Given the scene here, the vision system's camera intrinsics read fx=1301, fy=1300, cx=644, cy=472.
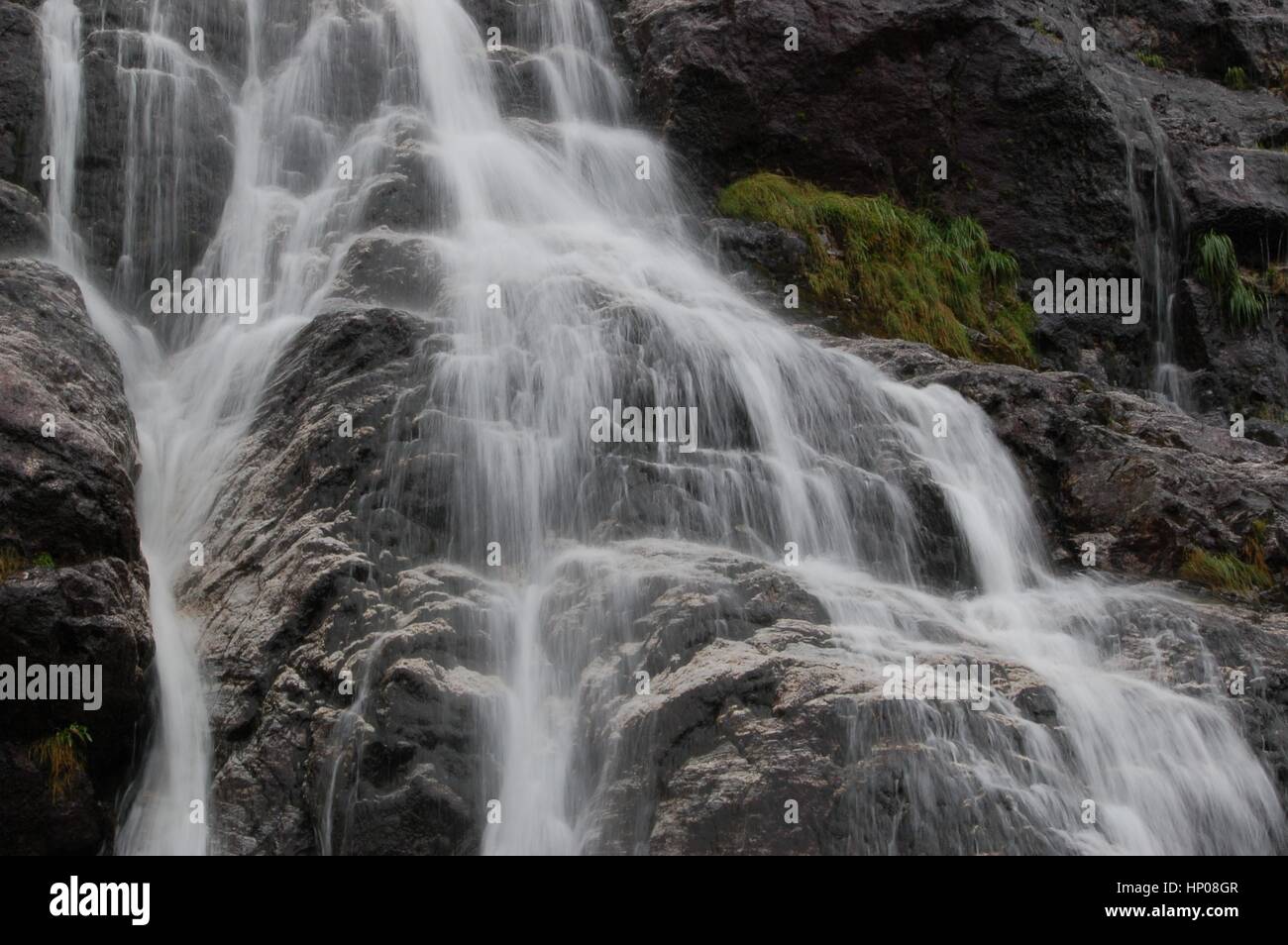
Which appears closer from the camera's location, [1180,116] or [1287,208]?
[1287,208]

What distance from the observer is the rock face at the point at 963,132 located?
13.6m

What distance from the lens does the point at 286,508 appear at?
26.4ft

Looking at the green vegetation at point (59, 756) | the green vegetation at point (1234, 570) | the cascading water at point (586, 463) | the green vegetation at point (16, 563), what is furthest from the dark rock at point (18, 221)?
the green vegetation at point (1234, 570)

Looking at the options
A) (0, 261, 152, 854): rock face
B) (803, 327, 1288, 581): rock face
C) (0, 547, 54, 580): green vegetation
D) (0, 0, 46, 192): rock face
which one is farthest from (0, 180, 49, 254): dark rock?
(803, 327, 1288, 581): rock face

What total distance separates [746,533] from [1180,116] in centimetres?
934

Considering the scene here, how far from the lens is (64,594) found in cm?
665

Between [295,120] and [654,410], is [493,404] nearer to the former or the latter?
[654,410]

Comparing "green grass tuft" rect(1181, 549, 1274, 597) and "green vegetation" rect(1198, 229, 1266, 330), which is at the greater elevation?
"green vegetation" rect(1198, 229, 1266, 330)

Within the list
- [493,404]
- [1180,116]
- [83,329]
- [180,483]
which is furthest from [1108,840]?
[1180,116]
